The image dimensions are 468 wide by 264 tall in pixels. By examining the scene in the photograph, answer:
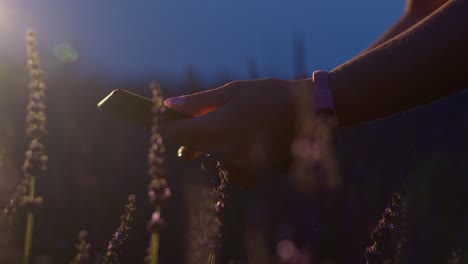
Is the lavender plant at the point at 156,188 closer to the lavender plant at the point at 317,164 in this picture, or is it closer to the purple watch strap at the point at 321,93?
the lavender plant at the point at 317,164

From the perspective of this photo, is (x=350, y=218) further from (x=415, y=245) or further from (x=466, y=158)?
(x=466, y=158)

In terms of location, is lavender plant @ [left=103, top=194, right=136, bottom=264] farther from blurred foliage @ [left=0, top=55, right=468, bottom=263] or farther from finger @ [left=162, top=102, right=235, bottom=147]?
finger @ [left=162, top=102, right=235, bottom=147]

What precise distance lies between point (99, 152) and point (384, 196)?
308 cm

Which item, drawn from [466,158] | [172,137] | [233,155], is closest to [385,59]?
[233,155]

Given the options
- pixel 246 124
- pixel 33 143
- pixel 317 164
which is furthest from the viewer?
pixel 246 124

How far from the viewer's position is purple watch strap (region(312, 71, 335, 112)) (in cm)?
272

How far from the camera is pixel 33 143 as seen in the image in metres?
1.60

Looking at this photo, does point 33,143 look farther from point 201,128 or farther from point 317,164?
point 201,128

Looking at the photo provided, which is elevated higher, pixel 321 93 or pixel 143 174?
pixel 321 93

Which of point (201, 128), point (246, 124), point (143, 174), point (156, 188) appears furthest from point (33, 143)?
point (143, 174)

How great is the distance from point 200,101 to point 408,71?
3.15 ft

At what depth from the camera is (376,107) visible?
112 inches

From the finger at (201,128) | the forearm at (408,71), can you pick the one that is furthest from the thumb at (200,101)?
the forearm at (408,71)

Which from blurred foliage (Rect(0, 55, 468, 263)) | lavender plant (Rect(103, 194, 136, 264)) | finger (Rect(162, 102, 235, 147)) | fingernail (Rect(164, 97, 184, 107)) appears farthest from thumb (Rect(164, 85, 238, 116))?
lavender plant (Rect(103, 194, 136, 264))
